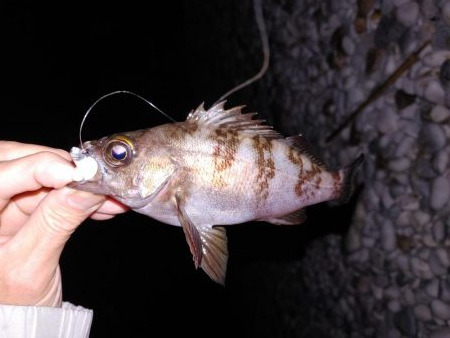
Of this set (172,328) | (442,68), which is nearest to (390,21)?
(442,68)

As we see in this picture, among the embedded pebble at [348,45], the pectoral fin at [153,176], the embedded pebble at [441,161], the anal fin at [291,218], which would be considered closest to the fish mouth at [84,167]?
the pectoral fin at [153,176]

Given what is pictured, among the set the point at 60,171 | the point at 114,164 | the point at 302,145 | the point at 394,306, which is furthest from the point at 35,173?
the point at 394,306

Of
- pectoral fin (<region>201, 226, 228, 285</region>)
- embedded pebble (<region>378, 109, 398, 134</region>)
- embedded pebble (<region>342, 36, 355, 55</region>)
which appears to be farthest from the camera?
embedded pebble (<region>342, 36, 355, 55</region>)

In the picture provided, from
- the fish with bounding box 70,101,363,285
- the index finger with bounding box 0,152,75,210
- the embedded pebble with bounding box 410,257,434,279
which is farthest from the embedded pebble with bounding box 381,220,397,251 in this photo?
the index finger with bounding box 0,152,75,210

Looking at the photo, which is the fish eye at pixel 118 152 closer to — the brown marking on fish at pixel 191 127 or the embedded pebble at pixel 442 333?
the brown marking on fish at pixel 191 127

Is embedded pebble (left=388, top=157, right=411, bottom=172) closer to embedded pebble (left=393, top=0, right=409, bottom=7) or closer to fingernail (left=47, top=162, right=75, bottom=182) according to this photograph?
embedded pebble (left=393, top=0, right=409, bottom=7)

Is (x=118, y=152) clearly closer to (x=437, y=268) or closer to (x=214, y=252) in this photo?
(x=214, y=252)
